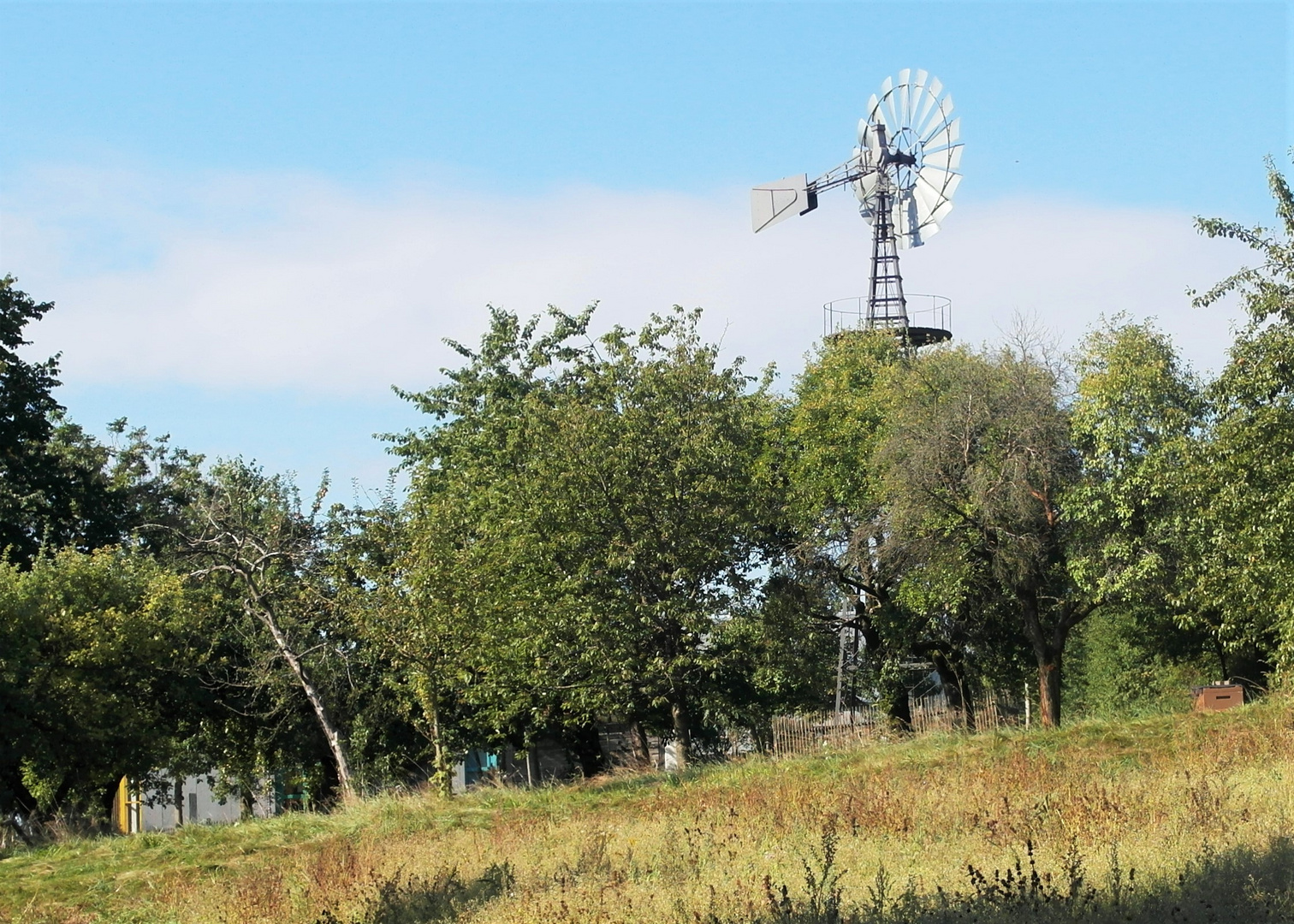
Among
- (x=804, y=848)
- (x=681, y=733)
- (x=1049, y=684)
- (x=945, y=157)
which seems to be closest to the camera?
(x=804, y=848)

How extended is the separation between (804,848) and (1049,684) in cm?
1610

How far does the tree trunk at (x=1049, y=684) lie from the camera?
26.0m

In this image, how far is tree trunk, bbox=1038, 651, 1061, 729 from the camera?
85.3 feet

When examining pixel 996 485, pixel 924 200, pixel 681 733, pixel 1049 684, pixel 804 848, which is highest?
pixel 924 200

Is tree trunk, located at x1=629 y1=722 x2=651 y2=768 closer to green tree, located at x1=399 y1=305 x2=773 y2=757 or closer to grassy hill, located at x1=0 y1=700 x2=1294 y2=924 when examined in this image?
green tree, located at x1=399 y1=305 x2=773 y2=757

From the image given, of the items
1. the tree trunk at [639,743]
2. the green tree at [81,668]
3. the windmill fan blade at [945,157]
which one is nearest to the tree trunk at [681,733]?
the tree trunk at [639,743]

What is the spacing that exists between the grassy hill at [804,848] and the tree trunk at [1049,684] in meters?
6.78

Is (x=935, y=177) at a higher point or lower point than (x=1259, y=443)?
higher

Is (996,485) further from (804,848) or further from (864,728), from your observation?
(804,848)

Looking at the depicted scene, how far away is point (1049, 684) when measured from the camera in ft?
87.8

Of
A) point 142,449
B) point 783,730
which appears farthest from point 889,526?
point 142,449

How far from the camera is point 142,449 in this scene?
41.8m

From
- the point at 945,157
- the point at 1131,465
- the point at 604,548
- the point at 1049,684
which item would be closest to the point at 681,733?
the point at 604,548

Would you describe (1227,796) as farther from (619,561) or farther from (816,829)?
(619,561)
